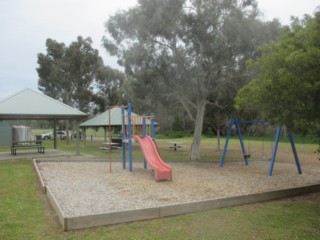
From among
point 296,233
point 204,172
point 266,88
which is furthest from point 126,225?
point 204,172

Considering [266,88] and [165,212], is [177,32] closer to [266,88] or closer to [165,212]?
[266,88]

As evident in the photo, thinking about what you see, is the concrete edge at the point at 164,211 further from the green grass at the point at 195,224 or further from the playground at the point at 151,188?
the green grass at the point at 195,224

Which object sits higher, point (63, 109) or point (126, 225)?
point (63, 109)

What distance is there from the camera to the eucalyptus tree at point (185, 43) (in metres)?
13.6

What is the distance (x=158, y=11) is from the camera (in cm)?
1334

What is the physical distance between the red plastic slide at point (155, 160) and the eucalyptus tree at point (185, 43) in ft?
14.3

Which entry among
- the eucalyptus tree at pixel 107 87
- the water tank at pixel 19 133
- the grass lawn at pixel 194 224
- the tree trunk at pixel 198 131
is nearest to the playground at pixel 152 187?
the grass lawn at pixel 194 224

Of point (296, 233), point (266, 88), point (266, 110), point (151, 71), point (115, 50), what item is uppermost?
point (115, 50)

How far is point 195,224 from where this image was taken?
220 inches

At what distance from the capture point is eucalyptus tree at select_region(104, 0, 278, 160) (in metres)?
13.6

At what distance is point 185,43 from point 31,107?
8.35 m

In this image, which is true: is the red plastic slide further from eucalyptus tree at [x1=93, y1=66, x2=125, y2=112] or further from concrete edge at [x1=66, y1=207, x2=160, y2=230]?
eucalyptus tree at [x1=93, y1=66, x2=125, y2=112]

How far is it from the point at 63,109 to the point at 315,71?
536 inches

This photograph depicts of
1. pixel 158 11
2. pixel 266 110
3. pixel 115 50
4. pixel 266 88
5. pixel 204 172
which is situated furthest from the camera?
pixel 115 50
